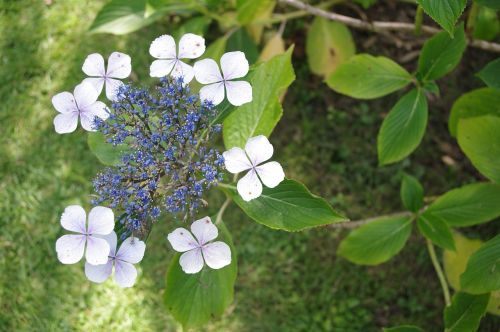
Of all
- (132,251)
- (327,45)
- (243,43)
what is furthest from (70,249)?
(327,45)

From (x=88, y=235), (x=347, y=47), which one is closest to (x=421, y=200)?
(x=347, y=47)

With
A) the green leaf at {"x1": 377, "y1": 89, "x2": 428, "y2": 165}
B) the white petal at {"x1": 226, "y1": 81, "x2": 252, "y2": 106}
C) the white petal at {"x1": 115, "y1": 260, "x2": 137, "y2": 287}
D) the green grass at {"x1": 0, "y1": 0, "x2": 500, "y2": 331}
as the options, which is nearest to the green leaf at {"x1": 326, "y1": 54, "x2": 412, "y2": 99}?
the green leaf at {"x1": 377, "y1": 89, "x2": 428, "y2": 165}

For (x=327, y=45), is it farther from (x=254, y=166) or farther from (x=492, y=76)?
(x=254, y=166)

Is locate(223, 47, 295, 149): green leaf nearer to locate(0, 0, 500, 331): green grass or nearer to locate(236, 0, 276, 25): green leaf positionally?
locate(236, 0, 276, 25): green leaf

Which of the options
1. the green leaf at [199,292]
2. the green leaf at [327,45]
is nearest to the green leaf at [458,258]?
the green leaf at [327,45]

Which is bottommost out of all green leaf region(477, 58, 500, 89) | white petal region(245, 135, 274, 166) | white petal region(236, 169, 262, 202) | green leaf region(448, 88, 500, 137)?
green leaf region(448, 88, 500, 137)
